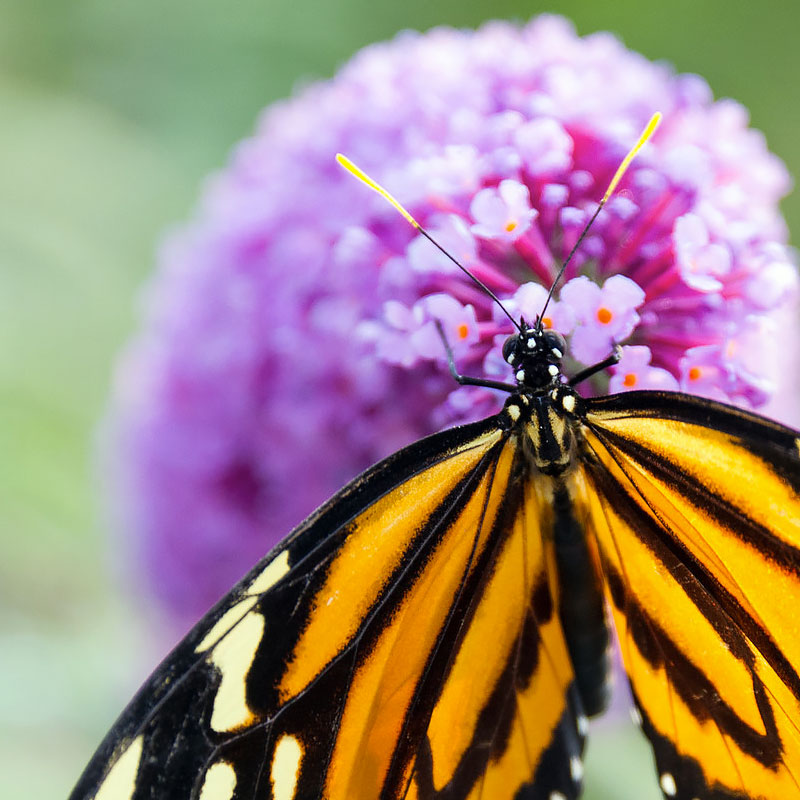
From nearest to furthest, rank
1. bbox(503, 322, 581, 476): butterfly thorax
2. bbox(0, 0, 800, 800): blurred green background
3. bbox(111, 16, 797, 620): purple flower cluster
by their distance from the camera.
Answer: bbox(503, 322, 581, 476): butterfly thorax < bbox(111, 16, 797, 620): purple flower cluster < bbox(0, 0, 800, 800): blurred green background

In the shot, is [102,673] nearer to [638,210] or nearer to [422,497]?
[422,497]

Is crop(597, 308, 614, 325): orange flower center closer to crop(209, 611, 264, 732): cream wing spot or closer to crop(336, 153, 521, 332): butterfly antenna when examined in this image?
crop(336, 153, 521, 332): butterfly antenna

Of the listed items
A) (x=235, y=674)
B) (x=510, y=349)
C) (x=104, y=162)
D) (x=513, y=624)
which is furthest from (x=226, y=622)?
(x=104, y=162)

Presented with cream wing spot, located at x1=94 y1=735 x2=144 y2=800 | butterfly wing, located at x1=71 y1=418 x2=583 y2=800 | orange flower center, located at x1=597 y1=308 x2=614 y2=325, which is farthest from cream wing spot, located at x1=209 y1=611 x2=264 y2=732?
orange flower center, located at x1=597 y1=308 x2=614 y2=325

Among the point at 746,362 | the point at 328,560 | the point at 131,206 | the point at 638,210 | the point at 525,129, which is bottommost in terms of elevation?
the point at 328,560

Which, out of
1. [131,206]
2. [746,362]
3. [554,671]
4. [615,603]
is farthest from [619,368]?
[131,206]

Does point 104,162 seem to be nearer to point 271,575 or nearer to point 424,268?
point 424,268

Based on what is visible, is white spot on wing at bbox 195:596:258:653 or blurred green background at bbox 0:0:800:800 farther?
blurred green background at bbox 0:0:800:800
